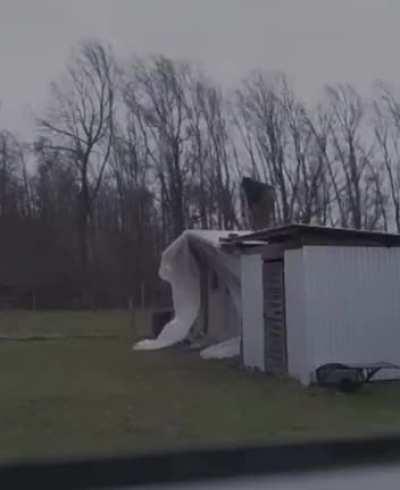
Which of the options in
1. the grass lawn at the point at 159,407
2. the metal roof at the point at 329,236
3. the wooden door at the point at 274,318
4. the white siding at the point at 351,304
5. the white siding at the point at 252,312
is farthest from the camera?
the white siding at the point at 252,312

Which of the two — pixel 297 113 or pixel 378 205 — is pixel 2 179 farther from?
pixel 378 205

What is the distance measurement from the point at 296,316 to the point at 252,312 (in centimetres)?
221

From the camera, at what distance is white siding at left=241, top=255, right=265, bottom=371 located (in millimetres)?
13492

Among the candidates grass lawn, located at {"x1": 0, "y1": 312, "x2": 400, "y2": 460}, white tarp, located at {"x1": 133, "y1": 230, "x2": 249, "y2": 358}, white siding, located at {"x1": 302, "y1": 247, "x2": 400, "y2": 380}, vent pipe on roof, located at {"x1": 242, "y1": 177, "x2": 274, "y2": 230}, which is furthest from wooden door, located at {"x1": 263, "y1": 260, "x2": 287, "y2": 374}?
vent pipe on roof, located at {"x1": 242, "y1": 177, "x2": 274, "y2": 230}

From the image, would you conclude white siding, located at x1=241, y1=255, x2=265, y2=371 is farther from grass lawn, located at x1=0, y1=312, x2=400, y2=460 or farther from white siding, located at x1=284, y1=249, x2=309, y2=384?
white siding, located at x1=284, y1=249, x2=309, y2=384

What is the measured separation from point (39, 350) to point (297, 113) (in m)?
34.2

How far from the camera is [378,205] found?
44.4 metres

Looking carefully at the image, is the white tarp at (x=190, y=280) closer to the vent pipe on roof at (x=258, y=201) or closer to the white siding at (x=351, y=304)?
the white siding at (x=351, y=304)

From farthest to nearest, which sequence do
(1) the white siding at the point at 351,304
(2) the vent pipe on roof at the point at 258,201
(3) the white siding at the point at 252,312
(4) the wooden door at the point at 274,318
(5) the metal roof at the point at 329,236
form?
(2) the vent pipe on roof at the point at 258,201, (3) the white siding at the point at 252,312, (4) the wooden door at the point at 274,318, (5) the metal roof at the point at 329,236, (1) the white siding at the point at 351,304

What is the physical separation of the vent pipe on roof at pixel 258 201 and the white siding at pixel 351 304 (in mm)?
12561

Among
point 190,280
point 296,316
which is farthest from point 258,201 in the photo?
point 296,316

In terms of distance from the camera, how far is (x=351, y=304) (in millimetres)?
11750

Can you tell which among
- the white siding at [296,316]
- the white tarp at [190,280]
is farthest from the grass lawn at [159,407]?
the white tarp at [190,280]

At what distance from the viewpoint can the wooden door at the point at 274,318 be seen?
12.5 m
